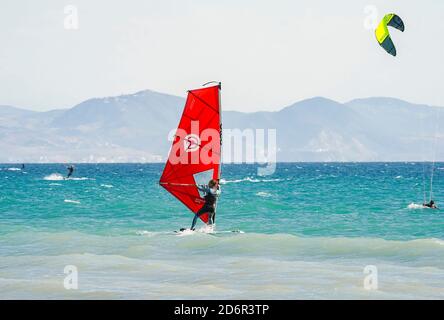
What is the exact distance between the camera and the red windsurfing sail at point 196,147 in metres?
24.7

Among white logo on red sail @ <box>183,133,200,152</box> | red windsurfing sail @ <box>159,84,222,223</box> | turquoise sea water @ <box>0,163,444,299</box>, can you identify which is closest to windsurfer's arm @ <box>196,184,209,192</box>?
red windsurfing sail @ <box>159,84,222,223</box>

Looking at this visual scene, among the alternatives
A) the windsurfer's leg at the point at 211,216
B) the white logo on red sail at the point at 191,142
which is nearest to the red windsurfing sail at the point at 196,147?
the white logo on red sail at the point at 191,142

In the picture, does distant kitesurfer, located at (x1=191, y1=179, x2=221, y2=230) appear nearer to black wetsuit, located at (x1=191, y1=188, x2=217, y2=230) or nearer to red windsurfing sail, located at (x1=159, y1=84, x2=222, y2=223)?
black wetsuit, located at (x1=191, y1=188, x2=217, y2=230)

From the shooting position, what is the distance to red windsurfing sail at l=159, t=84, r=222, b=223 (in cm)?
2473

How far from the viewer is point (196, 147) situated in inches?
985

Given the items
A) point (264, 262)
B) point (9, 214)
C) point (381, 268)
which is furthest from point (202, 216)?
point (9, 214)

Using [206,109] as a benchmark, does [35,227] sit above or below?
below

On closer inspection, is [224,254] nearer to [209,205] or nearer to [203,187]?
[209,205]

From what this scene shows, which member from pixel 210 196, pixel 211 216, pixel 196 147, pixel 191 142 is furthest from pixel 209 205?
pixel 191 142
